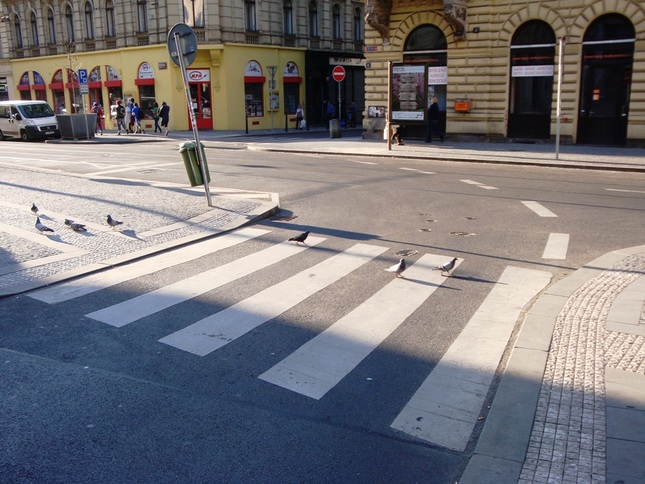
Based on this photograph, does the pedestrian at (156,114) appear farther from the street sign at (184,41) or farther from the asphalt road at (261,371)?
the asphalt road at (261,371)

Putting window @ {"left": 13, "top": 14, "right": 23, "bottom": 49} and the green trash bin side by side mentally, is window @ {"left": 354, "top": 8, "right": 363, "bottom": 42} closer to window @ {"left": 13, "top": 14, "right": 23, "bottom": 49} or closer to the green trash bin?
window @ {"left": 13, "top": 14, "right": 23, "bottom": 49}

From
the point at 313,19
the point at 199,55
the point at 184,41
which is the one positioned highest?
the point at 313,19

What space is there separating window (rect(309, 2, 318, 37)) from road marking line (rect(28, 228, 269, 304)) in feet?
116

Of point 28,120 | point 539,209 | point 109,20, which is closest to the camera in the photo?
point 539,209

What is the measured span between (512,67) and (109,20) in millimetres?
27115

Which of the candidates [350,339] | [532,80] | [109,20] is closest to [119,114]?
[109,20]

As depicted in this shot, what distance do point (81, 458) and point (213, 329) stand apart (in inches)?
89.0

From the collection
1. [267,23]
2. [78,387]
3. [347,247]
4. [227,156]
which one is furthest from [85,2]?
[78,387]

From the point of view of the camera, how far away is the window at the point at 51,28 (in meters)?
44.8

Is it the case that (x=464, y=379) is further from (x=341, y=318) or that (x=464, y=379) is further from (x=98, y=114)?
(x=98, y=114)

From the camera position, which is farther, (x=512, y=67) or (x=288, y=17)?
(x=288, y=17)

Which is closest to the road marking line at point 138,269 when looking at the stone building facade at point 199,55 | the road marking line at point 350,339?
the road marking line at point 350,339

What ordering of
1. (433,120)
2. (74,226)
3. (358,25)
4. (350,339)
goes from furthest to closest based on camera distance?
(358,25) → (433,120) → (74,226) → (350,339)

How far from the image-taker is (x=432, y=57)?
2720 centimetres
